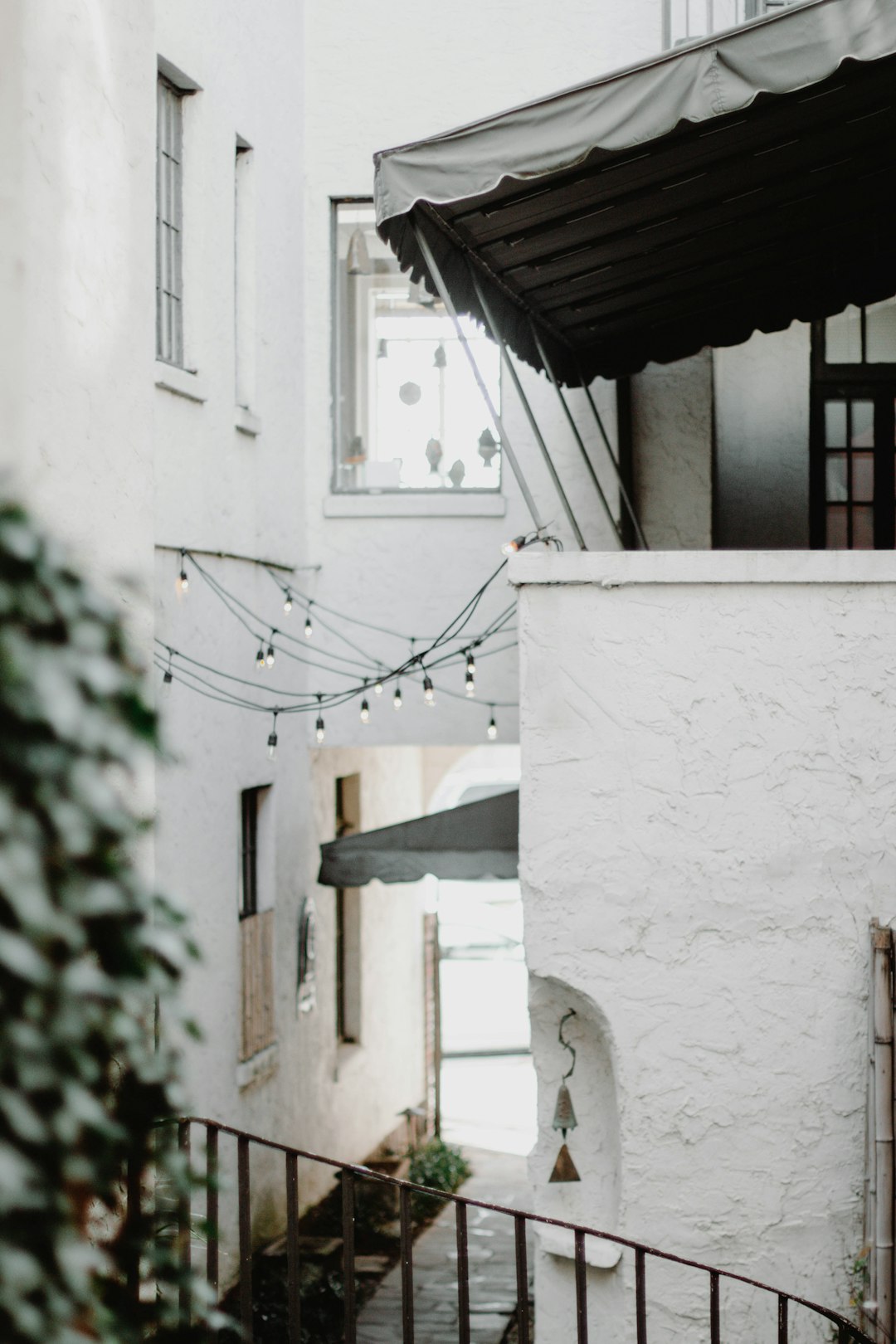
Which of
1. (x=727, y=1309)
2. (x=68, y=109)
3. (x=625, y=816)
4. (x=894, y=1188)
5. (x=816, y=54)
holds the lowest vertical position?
(x=727, y=1309)

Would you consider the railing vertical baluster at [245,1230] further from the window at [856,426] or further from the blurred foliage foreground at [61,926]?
the window at [856,426]

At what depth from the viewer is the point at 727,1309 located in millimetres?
6098

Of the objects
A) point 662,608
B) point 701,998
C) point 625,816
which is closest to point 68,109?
point 662,608

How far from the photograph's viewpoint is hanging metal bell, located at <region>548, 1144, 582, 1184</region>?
6441 millimetres

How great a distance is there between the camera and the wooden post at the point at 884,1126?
19.2ft

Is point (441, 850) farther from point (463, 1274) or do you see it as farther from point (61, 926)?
point (61, 926)

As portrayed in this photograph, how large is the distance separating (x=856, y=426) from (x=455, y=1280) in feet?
20.2

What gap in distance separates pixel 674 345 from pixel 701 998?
4.01 m

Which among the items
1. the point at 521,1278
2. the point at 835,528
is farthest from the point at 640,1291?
the point at 835,528

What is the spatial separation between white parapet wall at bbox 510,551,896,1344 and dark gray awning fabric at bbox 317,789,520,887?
230 centimetres

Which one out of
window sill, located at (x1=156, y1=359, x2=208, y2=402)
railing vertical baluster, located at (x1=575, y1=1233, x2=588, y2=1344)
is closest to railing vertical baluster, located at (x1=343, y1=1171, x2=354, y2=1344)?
railing vertical baluster, located at (x1=575, y1=1233, x2=588, y2=1344)

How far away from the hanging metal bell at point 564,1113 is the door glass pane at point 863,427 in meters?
5.37

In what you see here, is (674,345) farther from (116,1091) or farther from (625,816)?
(116,1091)

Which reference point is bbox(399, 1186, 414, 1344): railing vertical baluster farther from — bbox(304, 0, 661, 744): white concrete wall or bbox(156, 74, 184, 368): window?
bbox(304, 0, 661, 744): white concrete wall
